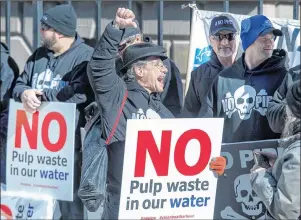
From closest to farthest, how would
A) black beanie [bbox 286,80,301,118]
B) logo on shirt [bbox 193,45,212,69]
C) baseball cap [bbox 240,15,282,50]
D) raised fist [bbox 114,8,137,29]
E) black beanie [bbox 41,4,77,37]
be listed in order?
black beanie [bbox 286,80,301,118], raised fist [bbox 114,8,137,29], baseball cap [bbox 240,15,282,50], logo on shirt [bbox 193,45,212,69], black beanie [bbox 41,4,77,37]

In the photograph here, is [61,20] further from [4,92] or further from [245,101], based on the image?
[245,101]

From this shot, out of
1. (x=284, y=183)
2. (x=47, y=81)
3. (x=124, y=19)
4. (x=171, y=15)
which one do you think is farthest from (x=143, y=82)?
(x=171, y=15)

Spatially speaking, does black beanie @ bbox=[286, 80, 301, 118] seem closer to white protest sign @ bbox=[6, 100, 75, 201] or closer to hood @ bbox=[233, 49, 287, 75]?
hood @ bbox=[233, 49, 287, 75]

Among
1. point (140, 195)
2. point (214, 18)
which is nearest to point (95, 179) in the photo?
point (140, 195)

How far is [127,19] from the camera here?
22.0 ft

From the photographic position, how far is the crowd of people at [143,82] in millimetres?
6457

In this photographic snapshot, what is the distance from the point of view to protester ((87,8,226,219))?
6359mm

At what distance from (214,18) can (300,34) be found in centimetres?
56

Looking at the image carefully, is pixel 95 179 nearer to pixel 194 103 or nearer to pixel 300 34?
pixel 194 103

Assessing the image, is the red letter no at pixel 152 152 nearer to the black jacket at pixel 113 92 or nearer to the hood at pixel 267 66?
the black jacket at pixel 113 92

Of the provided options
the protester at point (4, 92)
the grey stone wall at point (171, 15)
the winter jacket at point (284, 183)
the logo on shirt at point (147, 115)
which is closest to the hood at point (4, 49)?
the protester at point (4, 92)

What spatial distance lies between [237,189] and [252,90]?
2.03ft

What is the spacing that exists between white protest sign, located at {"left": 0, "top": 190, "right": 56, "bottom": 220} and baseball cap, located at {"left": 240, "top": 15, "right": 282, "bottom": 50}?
5.59 feet

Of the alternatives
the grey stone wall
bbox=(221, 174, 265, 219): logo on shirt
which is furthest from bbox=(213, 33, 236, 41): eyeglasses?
the grey stone wall
